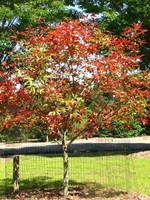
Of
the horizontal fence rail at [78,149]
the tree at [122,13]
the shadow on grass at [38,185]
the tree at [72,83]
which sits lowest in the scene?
the shadow on grass at [38,185]

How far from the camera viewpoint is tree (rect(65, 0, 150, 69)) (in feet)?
63.4

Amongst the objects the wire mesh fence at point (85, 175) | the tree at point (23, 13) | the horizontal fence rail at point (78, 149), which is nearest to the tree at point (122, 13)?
the tree at point (23, 13)

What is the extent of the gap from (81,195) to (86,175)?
10.5ft

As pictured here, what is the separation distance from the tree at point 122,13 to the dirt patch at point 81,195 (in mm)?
10367

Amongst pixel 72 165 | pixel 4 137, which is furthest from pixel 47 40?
pixel 4 137

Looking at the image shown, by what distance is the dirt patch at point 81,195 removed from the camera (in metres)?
8.95

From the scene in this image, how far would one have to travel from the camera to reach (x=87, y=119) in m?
8.87

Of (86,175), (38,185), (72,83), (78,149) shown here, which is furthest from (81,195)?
(78,149)

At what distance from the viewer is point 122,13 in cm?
2022

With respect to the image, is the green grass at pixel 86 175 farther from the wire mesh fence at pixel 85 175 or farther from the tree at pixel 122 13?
the tree at pixel 122 13

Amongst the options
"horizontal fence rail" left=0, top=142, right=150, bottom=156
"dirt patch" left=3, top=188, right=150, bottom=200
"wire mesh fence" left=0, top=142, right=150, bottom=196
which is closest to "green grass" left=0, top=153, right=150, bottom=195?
"wire mesh fence" left=0, top=142, right=150, bottom=196

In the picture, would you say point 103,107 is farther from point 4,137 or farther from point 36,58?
point 4,137

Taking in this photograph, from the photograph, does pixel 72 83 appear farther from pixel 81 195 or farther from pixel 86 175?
pixel 86 175

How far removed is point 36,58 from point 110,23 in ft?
40.8
